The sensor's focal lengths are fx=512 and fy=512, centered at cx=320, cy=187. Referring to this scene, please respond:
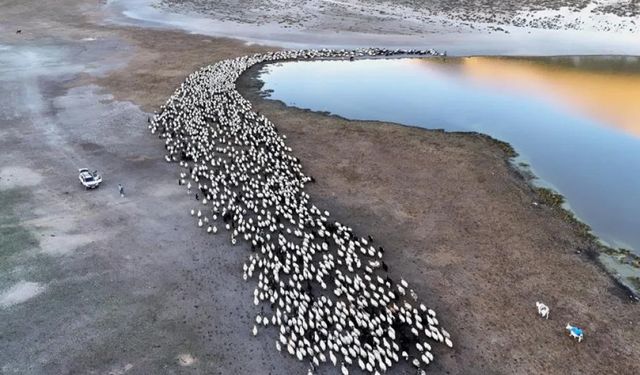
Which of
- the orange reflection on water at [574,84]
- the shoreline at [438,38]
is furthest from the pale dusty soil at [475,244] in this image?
the shoreline at [438,38]

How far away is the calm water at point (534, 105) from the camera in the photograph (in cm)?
3019

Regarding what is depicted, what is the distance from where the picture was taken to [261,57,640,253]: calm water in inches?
1188

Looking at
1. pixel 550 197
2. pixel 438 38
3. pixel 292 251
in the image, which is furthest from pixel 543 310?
pixel 438 38

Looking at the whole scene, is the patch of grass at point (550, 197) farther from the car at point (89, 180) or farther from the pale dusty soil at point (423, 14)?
the pale dusty soil at point (423, 14)

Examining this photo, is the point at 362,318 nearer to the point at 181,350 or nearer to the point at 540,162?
the point at 181,350

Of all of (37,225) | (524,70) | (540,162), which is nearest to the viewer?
(37,225)

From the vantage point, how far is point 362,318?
1866cm

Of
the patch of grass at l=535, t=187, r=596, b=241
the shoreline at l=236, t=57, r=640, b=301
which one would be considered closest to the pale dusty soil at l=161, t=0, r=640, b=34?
the shoreline at l=236, t=57, r=640, b=301

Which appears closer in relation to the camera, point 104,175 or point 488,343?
point 488,343

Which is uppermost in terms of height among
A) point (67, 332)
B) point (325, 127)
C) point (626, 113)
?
point (626, 113)

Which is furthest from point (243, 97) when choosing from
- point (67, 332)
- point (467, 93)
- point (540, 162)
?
point (67, 332)

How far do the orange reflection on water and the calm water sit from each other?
0.09 m

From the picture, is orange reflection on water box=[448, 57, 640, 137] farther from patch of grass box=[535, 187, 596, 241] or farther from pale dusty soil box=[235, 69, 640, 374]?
patch of grass box=[535, 187, 596, 241]

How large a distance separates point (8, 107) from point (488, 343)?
39260 millimetres
